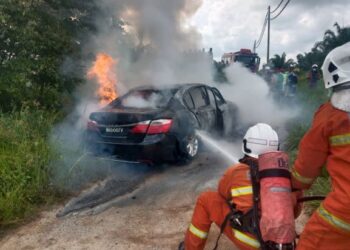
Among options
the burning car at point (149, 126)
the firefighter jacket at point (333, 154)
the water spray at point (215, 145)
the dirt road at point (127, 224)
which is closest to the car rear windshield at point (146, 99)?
the burning car at point (149, 126)

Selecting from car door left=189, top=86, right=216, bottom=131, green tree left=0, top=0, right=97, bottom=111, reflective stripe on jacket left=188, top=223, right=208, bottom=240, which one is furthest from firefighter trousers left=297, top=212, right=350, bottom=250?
green tree left=0, top=0, right=97, bottom=111

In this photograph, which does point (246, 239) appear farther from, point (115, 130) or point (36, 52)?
point (36, 52)

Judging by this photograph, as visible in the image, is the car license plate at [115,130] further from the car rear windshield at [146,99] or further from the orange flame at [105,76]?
the orange flame at [105,76]

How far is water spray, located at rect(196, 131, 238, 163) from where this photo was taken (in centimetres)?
724

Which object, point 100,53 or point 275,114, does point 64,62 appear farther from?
point 275,114

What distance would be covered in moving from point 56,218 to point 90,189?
950mm

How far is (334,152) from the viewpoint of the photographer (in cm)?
224

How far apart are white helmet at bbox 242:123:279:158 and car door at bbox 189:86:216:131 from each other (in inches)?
166

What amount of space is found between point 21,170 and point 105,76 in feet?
17.0

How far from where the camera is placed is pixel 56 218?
484 centimetres

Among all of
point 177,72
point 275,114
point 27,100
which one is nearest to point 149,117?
point 27,100

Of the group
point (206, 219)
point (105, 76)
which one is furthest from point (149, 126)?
point (105, 76)

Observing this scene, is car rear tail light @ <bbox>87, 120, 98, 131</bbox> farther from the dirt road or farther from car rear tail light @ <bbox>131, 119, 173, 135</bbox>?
the dirt road

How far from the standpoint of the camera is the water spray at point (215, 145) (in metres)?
7.24
